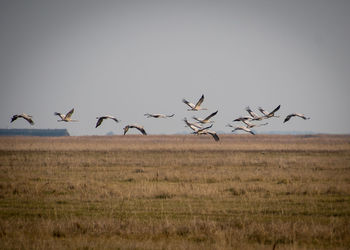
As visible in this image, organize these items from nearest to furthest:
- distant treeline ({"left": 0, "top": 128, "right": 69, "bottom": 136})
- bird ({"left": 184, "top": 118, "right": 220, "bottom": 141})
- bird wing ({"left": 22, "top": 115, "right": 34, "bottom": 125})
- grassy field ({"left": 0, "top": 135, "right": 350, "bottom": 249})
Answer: grassy field ({"left": 0, "top": 135, "right": 350, "bottom": 249}) → bird wing ({"left": 22, "top": 115, "right": 34, "bottom": 125}) → bird ({"left": 184, "top": 118, "right": 220, "bottom": 141}) → distant treeline ({"left": 0, "top": 128, "right": 69, "bottom": 136})

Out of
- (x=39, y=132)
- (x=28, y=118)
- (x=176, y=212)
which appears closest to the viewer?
(x=176, y=212)

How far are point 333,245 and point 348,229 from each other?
1273 mm

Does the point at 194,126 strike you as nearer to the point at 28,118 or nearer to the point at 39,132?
the point at 28,118

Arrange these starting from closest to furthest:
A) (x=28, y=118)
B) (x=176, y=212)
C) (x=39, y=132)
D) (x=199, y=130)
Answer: (x=176, y=212) → (x=28, y=118) → (x=199, y=130) → (x=39, y=132)

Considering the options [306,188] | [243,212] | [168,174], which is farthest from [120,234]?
[168,174]

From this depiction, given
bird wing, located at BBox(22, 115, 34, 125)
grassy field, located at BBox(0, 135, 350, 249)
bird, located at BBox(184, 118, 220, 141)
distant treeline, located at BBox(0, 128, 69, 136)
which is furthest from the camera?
distant treeline, located at BBox(0, 128, 69, 136)

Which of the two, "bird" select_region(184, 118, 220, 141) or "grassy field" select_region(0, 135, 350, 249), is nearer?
"grassy field" select_region(0, 135, 350, 249)

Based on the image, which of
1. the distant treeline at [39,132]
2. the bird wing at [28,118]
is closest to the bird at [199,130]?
the bird wing at [28,118]

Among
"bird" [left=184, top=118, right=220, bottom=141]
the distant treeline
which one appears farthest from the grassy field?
the distant treeline

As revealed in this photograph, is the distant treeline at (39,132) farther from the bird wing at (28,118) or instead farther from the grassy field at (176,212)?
the bird wing at (28,118)

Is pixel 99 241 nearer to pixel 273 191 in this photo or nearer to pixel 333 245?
pixel 333 245

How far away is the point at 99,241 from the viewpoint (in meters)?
12.9

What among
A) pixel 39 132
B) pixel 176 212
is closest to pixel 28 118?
pixel 176 212

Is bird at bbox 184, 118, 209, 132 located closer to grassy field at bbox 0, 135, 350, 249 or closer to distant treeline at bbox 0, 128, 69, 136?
grassy field at bbox 0, 135, 350, 249
